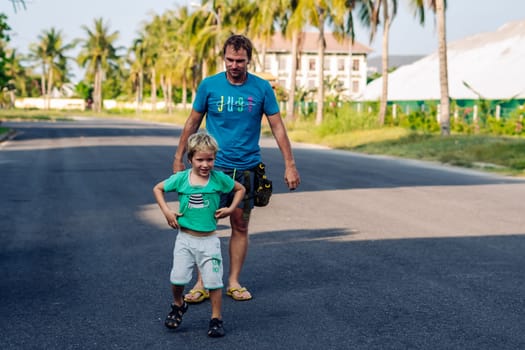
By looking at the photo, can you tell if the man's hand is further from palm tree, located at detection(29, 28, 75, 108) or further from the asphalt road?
palm tree, located at detection(29, 28, 75, 108)

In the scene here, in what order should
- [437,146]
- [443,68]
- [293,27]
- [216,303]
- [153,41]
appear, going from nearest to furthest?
[216,303] < [437,146] < [443,68] < [293,27] < [153,41]

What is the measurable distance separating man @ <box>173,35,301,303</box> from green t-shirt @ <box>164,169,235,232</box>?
0.56m

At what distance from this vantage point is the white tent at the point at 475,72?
40062mm

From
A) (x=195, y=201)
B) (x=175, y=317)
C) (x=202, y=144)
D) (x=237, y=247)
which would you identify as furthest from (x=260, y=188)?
(x=175, y=317)

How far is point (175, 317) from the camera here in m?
4.96

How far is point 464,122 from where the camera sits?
1257 inches

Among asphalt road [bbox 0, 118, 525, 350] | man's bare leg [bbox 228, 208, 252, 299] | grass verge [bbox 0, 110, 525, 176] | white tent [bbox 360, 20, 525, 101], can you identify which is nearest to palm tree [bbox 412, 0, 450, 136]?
grass verge [bbox 0, 110, 525, 176]

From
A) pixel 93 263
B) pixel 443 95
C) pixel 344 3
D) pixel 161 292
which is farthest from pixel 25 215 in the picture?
pixel 344 3

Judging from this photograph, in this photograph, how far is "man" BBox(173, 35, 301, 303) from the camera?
5559 millimetres

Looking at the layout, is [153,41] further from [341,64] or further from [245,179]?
[245,179]

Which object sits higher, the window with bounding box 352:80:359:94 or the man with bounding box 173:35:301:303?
the window with bounding box 352:80:359:94

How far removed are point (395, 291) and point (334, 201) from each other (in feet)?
19.9

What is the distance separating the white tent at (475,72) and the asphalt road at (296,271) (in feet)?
90.9

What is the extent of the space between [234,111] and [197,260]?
1.20 metres
